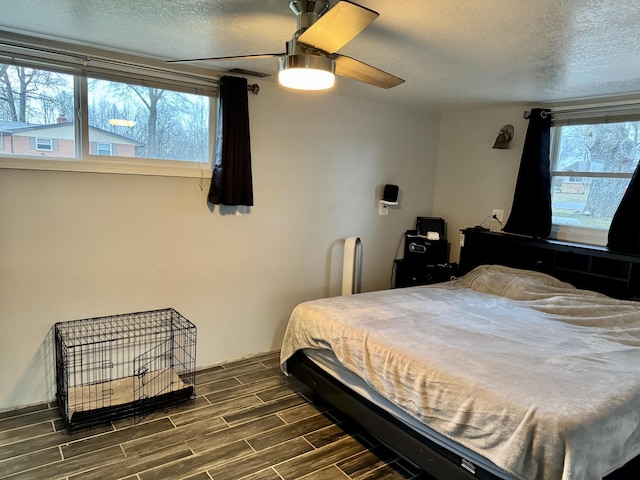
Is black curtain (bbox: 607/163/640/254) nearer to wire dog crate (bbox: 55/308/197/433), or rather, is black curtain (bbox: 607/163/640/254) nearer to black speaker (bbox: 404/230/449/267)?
black speaker (bbox: 404/230/449/267)

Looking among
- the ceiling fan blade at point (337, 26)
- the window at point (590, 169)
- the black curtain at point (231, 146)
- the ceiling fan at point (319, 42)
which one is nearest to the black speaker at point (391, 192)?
the window at point (590, 169)

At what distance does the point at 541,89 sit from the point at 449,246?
5.88 feet

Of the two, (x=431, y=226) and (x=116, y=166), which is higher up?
(x=116, y=166)

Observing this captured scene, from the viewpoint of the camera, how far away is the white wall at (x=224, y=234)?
2.69 m

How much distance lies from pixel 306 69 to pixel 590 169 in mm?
2725

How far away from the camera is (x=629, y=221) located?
3.09m

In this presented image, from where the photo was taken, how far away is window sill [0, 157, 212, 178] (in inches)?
102

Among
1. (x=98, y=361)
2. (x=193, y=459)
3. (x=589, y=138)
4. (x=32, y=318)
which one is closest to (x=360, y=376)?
(x=193, y=459)

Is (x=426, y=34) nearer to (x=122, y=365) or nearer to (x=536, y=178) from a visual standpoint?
(x=536, y=178)

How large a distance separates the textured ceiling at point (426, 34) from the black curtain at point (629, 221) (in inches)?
28.1

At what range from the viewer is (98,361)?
2.92 m

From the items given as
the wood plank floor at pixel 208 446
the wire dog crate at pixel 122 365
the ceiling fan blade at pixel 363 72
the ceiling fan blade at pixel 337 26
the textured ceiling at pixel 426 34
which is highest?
the textured ceiling at pixel 426 34

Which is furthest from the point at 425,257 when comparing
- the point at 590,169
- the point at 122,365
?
the point at 122,365

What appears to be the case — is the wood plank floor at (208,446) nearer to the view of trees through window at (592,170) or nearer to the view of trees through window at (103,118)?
the view of trees through window at (103,118)
